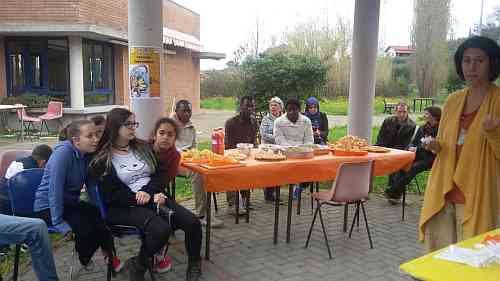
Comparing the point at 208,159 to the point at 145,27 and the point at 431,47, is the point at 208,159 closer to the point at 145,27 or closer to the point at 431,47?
the point at 145,27

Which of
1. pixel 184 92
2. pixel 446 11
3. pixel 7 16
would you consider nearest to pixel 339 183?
pixel 7 16

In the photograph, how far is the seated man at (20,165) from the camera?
12.3 ft

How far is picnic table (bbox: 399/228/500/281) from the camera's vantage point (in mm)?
1818

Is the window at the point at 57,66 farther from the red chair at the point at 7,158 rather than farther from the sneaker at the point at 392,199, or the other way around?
the sneaker at the point at 392,199

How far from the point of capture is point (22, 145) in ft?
36.0

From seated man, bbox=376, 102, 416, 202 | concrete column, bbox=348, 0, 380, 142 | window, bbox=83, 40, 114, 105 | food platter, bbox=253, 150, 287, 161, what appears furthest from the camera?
window, bbox=83, 40, 114, 105

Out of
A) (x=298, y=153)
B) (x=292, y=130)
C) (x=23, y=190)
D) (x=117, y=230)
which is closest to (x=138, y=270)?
(x=117, y=230)

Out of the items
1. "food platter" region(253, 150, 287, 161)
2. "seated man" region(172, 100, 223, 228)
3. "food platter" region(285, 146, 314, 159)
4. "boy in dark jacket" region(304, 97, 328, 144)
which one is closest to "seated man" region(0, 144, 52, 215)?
"seated man" region(172, 100, 223, 228)

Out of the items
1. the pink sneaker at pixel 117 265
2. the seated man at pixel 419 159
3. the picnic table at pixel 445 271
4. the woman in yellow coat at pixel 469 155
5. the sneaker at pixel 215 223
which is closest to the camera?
the picnic table at pixel 445 271

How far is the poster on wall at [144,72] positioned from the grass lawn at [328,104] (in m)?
17.7

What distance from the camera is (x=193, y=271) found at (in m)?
3.78

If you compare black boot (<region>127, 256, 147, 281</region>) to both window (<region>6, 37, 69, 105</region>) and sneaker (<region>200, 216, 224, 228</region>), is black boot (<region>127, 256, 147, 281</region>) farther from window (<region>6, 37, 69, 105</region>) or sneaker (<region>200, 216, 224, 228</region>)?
window (<region>6, 37, 69, 105</region>)

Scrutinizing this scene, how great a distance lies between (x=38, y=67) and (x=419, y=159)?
12333 mm

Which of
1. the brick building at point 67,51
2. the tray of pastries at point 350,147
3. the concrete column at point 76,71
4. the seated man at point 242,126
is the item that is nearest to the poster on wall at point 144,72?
the seated man at point 242,126
